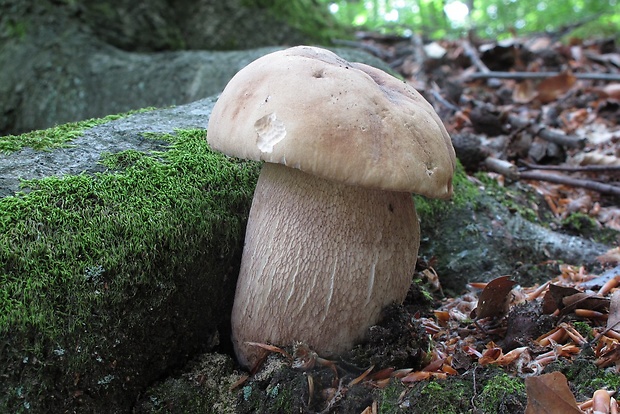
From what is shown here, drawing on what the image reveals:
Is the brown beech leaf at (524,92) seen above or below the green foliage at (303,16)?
below

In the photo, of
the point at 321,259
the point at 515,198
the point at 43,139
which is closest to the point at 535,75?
the point at 515,198

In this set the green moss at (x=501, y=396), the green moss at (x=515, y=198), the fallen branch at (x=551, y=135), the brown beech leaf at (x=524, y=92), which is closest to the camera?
the green moss at (x=501, y=396)

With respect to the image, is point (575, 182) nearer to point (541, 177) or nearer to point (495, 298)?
point (541, 177)

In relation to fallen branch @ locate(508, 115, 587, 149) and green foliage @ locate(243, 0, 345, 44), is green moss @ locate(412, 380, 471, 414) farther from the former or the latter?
green foliage @ locate(243, 0, 345, 44)

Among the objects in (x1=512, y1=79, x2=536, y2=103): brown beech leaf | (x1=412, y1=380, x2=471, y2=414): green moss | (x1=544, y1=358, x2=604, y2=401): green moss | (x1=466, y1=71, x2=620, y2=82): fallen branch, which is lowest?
(x1=412, y1=380, x2=471, y2=414): green moss

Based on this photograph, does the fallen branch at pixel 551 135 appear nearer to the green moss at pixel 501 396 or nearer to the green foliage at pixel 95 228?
the green moss at pixel 501 396

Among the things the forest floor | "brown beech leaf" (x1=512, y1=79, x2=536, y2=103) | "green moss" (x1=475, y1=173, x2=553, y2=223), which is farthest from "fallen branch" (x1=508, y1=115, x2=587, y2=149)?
"brown beech leaf" (x1=512, y1=79, x2=536, y2=103)

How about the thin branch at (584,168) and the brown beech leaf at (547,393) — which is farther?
the thin branch at (584,168)

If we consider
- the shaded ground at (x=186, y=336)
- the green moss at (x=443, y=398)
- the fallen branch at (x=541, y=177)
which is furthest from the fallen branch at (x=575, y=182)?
the green moss at (x=443, y=398)
